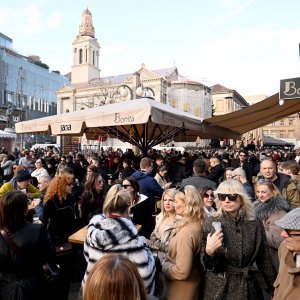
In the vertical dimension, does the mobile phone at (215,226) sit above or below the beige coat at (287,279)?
above

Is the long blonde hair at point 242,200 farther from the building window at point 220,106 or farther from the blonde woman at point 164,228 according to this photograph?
the building window at point 220,106

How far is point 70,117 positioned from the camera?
7504 mm

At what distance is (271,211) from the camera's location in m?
3.35

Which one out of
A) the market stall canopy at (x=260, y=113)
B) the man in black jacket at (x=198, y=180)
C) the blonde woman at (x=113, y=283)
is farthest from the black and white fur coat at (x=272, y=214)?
the market stall canopy at (x=260, y=113)

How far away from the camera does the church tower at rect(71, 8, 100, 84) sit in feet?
259

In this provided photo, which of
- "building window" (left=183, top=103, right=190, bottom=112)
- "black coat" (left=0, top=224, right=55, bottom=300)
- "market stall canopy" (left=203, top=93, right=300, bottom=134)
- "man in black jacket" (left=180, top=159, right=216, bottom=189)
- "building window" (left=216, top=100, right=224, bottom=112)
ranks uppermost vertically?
"building window" (left=216, top=100, right=224, bottom=112)

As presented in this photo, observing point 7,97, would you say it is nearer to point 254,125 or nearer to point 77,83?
point 77,83

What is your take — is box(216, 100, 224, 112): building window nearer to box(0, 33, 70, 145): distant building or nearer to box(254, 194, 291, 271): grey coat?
box(0, 33, 70, 145): distant building

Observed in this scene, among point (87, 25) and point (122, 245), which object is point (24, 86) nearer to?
point (87, 25)

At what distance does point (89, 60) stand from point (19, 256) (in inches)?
3208

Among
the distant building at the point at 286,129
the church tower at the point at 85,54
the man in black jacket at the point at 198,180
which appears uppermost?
the church tower at the point at 85,54

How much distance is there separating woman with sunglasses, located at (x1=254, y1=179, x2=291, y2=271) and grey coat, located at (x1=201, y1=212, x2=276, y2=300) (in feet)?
2.11

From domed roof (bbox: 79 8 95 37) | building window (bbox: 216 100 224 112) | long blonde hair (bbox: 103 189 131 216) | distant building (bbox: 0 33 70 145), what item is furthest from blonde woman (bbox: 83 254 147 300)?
domed roof (bbox: 79 8 95 37)

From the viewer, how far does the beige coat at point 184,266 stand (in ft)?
8.28
